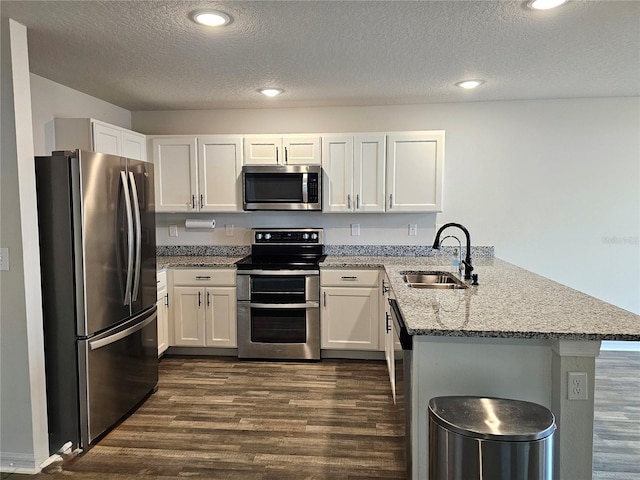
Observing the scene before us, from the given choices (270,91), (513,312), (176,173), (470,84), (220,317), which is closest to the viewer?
(513,312)

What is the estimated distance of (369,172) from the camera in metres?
3.96

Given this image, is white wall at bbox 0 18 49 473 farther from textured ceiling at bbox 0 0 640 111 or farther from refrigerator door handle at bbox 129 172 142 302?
refrigerator door handle at bbox 129 172 142 302

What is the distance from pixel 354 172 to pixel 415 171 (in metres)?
0.55

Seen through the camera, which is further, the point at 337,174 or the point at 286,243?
the point at 286,243

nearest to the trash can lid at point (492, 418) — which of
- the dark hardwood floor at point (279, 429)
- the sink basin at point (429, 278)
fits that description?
the dark hardwood floor at point (279, 429)

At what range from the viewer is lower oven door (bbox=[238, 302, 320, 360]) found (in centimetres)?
381

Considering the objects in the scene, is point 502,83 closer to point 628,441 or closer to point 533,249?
point 533,249

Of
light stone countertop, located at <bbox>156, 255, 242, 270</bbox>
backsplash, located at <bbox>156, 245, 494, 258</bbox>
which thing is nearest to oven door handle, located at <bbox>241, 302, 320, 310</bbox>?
light stone countertop, located at <bbox>156, 255, 242, 270</bbox>

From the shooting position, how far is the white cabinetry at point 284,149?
397 cm

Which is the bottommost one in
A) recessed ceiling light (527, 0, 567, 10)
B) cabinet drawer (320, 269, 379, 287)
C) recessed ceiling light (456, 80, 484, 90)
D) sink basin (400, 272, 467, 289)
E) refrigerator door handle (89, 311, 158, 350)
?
refrigerator door handle (89, 311, 158, 350)

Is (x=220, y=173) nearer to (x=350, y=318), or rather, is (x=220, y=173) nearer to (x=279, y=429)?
(x=350, y=318)

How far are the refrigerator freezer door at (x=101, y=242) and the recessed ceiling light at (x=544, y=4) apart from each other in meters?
2.38

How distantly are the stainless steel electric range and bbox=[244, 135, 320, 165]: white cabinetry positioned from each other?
3.18 ft

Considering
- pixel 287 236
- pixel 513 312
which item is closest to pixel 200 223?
pixel 287 236
